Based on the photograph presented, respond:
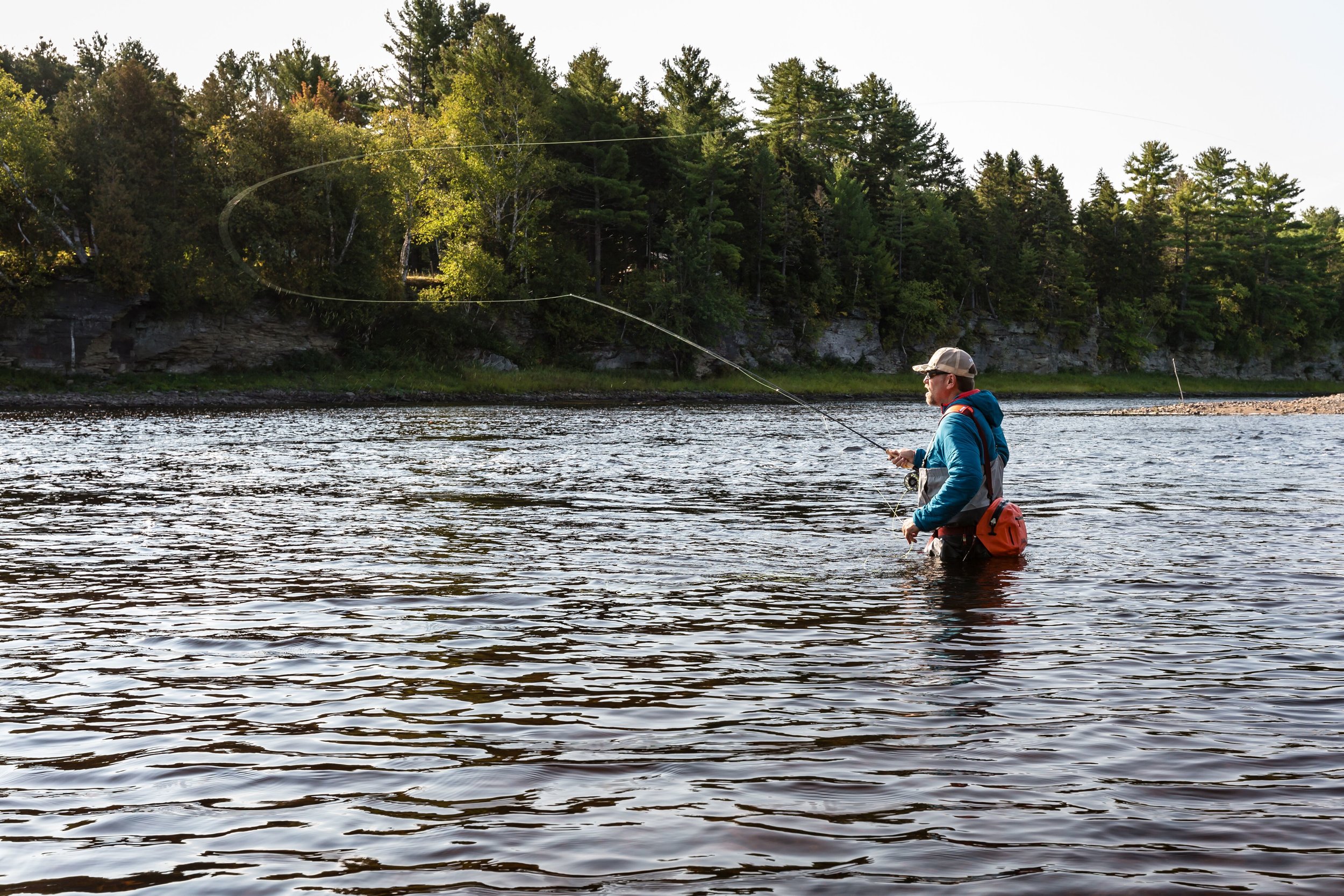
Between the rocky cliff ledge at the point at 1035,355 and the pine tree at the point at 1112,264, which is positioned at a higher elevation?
the pine tree at the point at 1112,264

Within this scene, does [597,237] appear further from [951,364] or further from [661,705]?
[661,705]

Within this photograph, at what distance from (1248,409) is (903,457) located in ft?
174

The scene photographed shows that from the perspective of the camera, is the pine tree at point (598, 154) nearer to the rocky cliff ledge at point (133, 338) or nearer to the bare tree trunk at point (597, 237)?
the bare tree trunk at point (597, 237)

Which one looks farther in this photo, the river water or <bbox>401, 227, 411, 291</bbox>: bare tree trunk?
<bbox>401, 227, 411, 291</bbox>: bare tree trunk

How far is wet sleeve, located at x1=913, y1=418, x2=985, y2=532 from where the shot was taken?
9711 millimetres

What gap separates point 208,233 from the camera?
57125 millimetres

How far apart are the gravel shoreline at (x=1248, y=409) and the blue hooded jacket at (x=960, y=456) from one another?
47939mm

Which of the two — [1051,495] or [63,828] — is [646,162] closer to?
[1051,495]

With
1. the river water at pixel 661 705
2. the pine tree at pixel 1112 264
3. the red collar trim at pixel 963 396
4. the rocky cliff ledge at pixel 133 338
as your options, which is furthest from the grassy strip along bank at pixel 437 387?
the red collar trim at pixel 963 396

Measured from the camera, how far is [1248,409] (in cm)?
5656

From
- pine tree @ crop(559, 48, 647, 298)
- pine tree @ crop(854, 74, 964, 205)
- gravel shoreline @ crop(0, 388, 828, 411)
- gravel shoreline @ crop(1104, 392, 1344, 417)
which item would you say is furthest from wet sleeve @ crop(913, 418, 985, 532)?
pine tree @ crop(854, 74, 964, 205)

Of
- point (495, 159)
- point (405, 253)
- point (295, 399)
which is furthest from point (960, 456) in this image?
point (405, 253)

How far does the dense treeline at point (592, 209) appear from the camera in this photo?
55.0m

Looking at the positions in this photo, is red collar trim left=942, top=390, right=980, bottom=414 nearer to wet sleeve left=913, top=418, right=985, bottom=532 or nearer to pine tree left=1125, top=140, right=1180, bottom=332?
wet sleeve left=913, top=418, right=985, bottom=532
